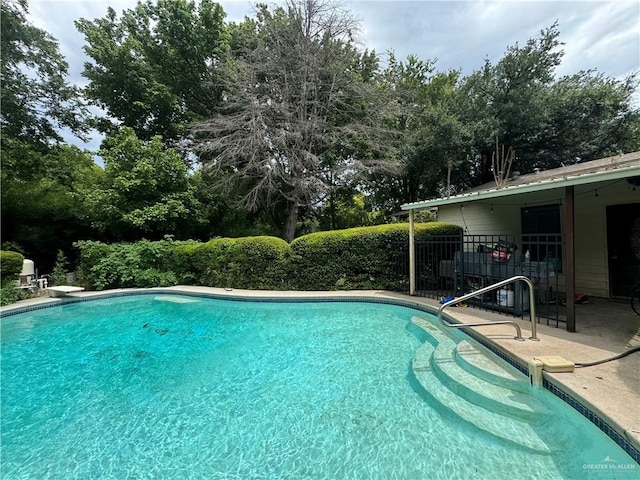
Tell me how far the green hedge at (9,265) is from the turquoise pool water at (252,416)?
17.0 ft

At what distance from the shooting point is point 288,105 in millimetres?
13438

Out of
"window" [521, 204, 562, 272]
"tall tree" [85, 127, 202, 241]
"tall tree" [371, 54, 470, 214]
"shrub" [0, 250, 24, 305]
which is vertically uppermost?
"tall tree" [371, 54, 470, 214]

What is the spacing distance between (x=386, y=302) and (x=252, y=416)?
5362 millimetres

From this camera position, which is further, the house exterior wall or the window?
the window

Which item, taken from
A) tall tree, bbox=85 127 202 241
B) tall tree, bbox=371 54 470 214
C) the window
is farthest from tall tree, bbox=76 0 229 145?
the window

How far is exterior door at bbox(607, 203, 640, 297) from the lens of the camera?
671 centimetres

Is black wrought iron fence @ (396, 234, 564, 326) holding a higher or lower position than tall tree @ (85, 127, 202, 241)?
lower

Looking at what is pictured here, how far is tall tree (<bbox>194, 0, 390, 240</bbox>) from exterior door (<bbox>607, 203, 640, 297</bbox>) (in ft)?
31.4

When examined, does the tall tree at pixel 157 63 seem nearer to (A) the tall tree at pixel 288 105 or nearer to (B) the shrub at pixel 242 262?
(A) the tall tree at pixel 288 105

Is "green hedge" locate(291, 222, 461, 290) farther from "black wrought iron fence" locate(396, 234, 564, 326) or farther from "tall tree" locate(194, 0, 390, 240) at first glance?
"tall tree" locate(194, 0, 390, 240)

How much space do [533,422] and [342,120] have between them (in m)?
15.0

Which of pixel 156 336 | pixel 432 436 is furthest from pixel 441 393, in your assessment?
pixel 156 336

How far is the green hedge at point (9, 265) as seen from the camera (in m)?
9.60

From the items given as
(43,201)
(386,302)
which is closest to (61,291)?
(43,201)
